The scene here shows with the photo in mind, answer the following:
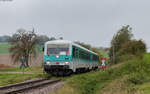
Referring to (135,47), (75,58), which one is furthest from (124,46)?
(75,58)

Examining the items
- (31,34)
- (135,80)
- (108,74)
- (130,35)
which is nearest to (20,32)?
(31,34)

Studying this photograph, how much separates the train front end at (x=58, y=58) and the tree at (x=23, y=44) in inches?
1350

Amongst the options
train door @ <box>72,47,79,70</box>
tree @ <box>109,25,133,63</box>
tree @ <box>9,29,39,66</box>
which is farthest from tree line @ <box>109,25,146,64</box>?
train door @ <box>72,47,79,70</box>

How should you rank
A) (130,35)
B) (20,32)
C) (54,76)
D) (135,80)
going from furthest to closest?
(130,35), (20,32), (54,76), (135,80)

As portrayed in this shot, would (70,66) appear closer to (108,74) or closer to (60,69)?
(60,69)

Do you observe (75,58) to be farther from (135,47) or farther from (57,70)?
(135,47)

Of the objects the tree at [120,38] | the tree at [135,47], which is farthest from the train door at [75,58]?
the tree at [120,38]

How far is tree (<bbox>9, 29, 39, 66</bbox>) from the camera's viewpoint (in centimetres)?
5541

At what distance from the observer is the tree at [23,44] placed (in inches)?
2181

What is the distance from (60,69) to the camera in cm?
2162

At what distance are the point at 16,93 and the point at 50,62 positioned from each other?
31.7 ft

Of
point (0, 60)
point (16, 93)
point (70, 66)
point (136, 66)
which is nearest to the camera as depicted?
point (16, 93)

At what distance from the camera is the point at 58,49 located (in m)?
21.6

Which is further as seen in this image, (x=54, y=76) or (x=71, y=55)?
(x=54, y=76)
